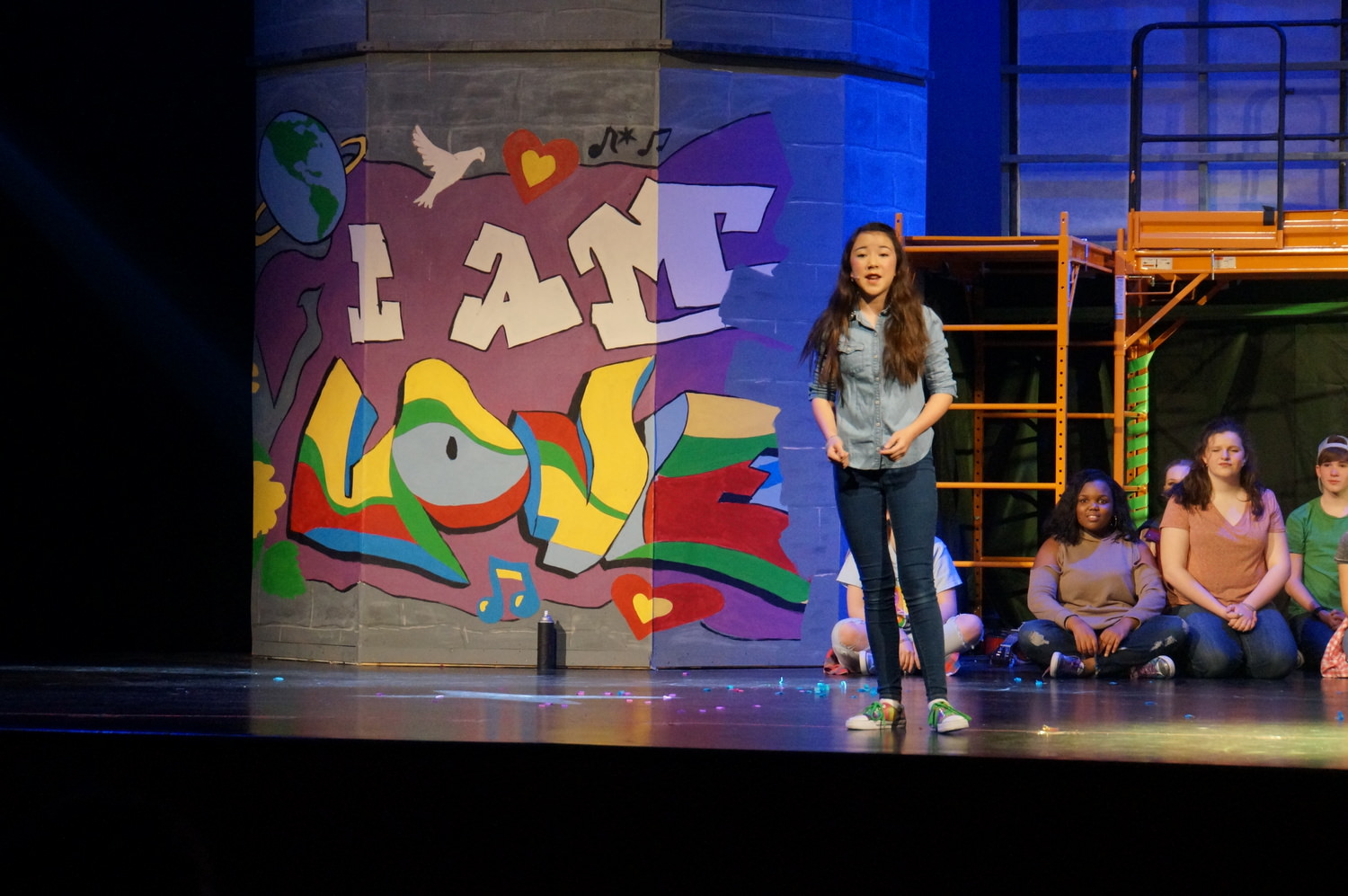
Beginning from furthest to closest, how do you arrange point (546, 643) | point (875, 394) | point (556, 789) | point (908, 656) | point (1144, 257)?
point (1144, 257) < point (546, 643) < point (908, 656) < point (875, 394) < point (556, 789)

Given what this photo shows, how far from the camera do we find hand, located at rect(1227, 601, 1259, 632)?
5719 mm

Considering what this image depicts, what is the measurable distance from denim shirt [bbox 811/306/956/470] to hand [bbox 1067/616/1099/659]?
232cm

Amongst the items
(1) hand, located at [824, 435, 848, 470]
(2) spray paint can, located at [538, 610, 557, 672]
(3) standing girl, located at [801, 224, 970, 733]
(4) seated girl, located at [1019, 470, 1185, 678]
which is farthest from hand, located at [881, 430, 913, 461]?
(2) spray paint can, located at [538, 610, 557, 672]

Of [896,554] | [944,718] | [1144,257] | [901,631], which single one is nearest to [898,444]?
[896,554]

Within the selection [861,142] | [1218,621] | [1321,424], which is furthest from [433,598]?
[1321,424]

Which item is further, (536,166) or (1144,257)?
(1144,257)

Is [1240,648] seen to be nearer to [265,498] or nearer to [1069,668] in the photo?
[1069,668]

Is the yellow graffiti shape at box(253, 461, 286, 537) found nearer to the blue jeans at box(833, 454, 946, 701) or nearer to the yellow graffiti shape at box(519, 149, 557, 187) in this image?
the yellow graffiti shape at box(519, 149, 557, 187)

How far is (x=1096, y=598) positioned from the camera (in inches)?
234

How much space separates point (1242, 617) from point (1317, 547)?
27.8 inches

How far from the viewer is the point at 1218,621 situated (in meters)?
5.78

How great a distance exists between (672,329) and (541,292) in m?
0.67

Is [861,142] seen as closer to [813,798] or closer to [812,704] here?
[812,704]

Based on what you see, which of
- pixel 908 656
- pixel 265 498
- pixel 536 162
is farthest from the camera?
pixel 265 498
